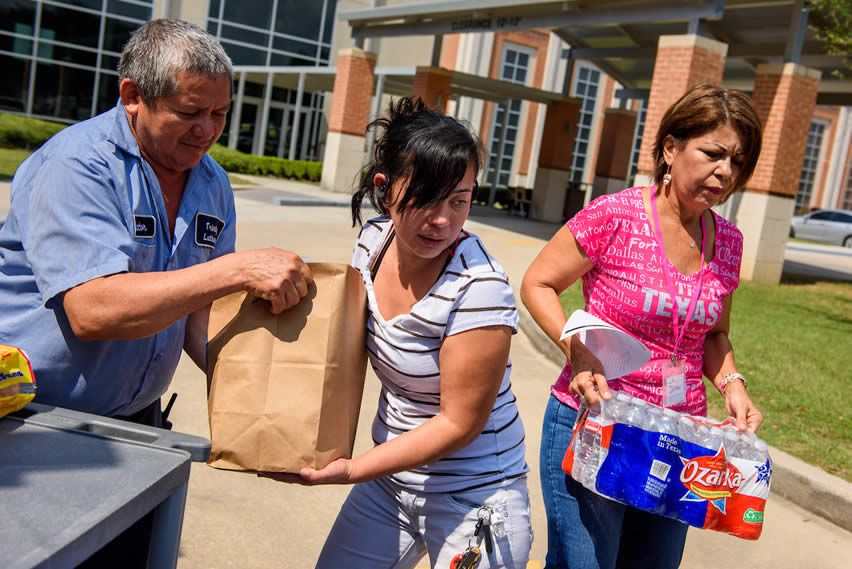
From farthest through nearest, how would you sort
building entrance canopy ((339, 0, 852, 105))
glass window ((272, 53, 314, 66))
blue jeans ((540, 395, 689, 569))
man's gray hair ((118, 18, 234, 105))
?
glass window ((272, 53, 314, 66)), building entrance canopy ((339, 0, 852, 105)), blue jeans ((540, 395, 689, 569)), man's gray hair ((118, 18, 234, 105))

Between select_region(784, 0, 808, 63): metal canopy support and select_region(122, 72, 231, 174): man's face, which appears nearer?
select_region(122, 72, 231, 174): man's face

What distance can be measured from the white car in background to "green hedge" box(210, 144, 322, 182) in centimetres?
1946

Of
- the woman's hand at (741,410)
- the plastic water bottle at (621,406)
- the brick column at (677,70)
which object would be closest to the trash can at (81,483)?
the plastic water bottle at (621,406)

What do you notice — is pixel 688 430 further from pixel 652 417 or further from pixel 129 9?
pixel 129 9

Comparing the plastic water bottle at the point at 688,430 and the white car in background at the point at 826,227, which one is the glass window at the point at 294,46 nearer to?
the white car in background at the point at 826,227

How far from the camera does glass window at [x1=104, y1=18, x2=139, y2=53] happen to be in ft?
93.5

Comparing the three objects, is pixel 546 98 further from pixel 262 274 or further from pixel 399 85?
pixel 262 274

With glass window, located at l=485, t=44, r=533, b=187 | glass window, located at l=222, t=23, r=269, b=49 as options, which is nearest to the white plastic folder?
glass window, located at l=222, t=23, r=269, b=49

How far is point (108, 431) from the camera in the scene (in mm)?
1673

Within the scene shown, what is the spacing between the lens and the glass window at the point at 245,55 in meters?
30.2

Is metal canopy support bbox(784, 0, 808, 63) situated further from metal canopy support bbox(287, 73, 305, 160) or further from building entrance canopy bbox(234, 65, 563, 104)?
metal canopy support bbox(287, 73, 305, 160)

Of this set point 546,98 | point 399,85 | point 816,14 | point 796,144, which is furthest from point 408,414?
point 399,85

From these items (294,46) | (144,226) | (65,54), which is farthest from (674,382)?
(294,46)

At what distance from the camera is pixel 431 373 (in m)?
1.97
